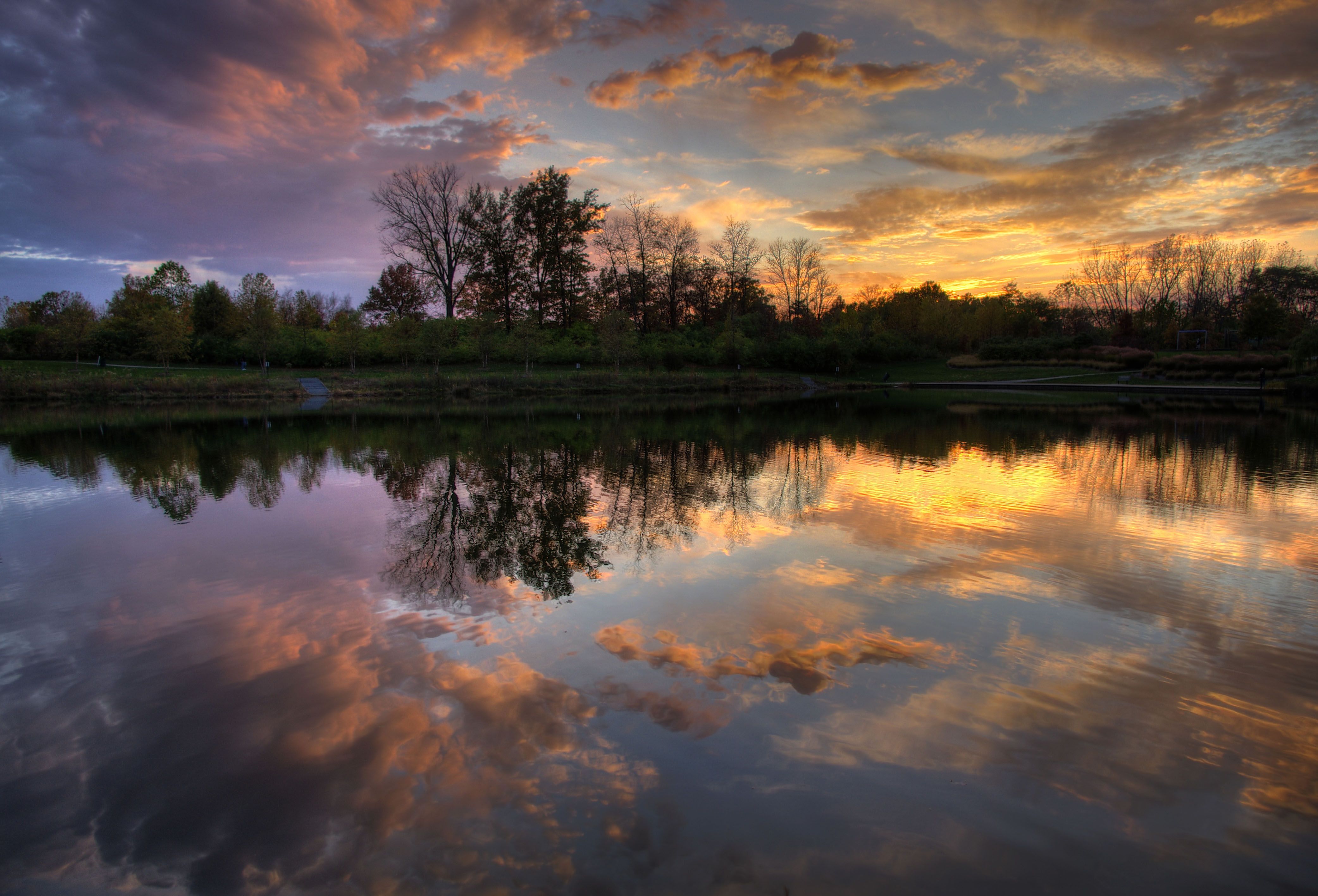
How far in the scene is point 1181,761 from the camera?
11.8 ft

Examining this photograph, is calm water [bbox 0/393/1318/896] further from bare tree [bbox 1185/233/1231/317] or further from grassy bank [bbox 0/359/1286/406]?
bare tree [bbox 1185/233/1231/317]

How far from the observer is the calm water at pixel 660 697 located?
2947 millimetres

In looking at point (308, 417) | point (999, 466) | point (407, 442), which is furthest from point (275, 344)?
point (999, 466)

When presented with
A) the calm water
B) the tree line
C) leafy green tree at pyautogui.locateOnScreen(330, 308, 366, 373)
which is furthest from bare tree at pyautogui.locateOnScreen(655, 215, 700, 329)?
the calm water

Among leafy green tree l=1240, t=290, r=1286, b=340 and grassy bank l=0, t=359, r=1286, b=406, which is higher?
leafy green tree l=1240, t=290, r=1286, b=340

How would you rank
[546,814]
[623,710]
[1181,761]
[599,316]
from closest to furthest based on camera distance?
[546,814] < [1181,761] < [623,710] < [599,316]

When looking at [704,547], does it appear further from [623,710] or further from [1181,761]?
[1181,761]

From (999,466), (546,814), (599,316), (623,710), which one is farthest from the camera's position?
(599,316)

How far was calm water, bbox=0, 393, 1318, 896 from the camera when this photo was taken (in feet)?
9.67

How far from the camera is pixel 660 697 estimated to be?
169 inches

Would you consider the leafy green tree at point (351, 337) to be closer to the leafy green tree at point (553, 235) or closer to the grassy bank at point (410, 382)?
the grassy bank at point (410, 382)

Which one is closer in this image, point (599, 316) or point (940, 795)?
point (940, 795)

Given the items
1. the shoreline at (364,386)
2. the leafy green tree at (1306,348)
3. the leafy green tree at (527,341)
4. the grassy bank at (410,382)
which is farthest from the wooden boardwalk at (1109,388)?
the leafy green tree at (527,341)

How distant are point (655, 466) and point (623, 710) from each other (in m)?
10.2
